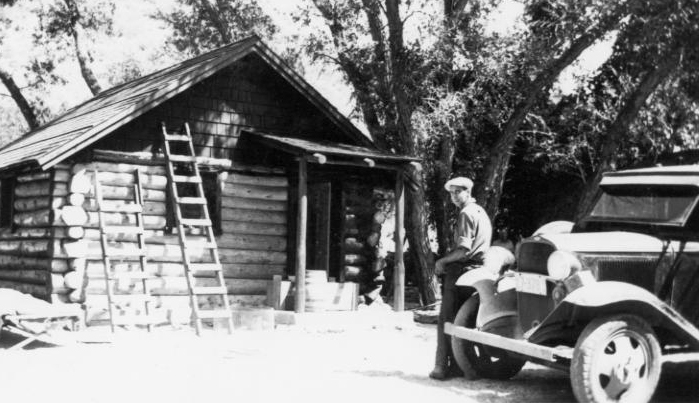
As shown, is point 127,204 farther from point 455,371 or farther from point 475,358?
point 475,358

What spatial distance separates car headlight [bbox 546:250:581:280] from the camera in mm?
6938

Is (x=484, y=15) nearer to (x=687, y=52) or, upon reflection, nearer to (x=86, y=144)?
(x=687, y=52)

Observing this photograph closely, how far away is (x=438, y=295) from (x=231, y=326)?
19.6 feet

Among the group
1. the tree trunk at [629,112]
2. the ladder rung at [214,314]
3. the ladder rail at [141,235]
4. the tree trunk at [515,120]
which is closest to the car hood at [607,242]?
the ladder rung at [214,314]

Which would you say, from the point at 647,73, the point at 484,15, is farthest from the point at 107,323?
the point at 647,73

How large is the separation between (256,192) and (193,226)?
1.28 m

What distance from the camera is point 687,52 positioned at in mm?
15453

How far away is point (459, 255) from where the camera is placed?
8.00m

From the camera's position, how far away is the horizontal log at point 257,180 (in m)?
14.5

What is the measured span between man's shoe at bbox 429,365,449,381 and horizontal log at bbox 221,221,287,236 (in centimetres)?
693

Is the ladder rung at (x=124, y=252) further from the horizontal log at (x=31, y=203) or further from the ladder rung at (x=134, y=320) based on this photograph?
the horizontal log at (x=31, y=203)

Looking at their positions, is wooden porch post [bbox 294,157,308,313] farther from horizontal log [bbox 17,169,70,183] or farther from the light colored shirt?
the light colored shirt

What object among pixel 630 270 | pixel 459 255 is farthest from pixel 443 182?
pixel 630 270

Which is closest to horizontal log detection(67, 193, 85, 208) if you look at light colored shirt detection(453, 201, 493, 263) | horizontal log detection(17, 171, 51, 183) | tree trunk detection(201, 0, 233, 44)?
horizontal log detection(17, 171, 51, 183)
